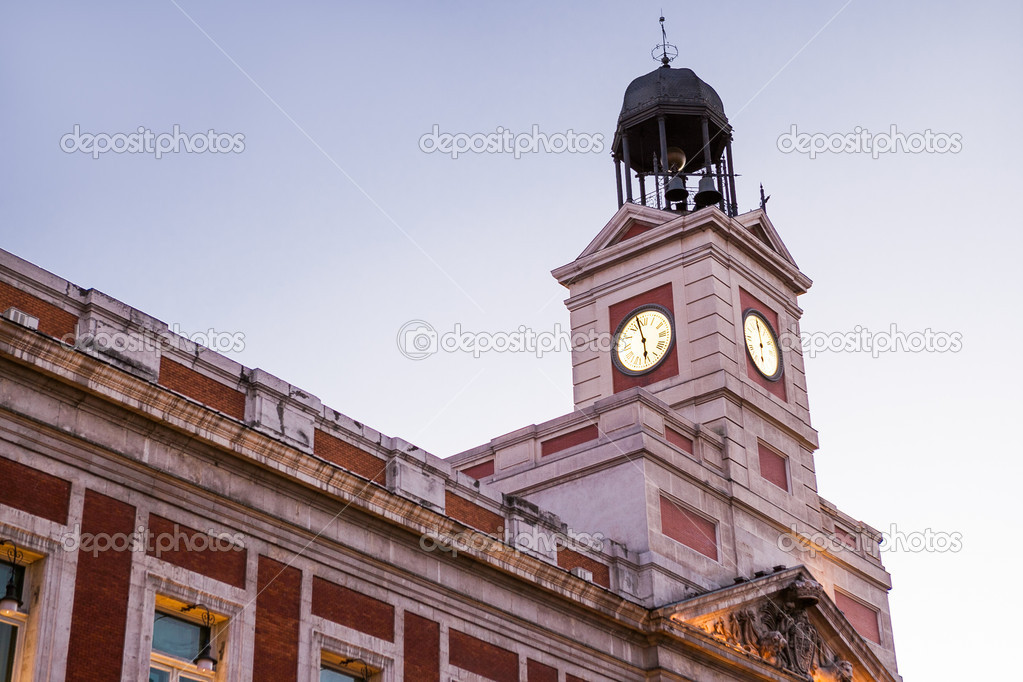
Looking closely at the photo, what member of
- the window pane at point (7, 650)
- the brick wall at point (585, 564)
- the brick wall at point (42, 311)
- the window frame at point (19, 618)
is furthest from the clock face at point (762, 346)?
the window pane at point (7, 650)

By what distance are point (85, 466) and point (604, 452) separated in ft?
56.1

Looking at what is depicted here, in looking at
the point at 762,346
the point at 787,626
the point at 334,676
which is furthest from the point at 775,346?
the point at 334,676

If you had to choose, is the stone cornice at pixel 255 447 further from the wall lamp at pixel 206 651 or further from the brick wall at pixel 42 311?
the wall lamp at pixel 206 651

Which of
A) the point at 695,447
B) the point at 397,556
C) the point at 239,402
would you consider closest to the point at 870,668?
the point at 695,447

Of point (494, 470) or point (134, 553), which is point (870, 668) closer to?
point (494, 470)

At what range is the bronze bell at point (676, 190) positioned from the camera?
155 ft

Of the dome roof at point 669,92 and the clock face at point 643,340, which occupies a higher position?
the dome roof at point 669,92

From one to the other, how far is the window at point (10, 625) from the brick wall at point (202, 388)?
13.0 ft

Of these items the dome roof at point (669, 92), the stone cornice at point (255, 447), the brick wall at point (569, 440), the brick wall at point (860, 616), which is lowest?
the stone cornice at point (255, 447)

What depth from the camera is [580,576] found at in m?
31.8

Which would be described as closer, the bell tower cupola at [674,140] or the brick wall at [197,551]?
the brick wall at [197,551]

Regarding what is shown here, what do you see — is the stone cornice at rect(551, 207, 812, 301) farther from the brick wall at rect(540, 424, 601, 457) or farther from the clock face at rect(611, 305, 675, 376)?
the brick wall at rect(540, 424, 601, 457)

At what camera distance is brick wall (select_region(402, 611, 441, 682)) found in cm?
2723

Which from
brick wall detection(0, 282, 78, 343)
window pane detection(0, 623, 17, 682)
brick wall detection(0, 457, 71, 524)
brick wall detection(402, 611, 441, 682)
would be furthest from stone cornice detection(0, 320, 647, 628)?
window pane detection(0, 623, 17, 682)
